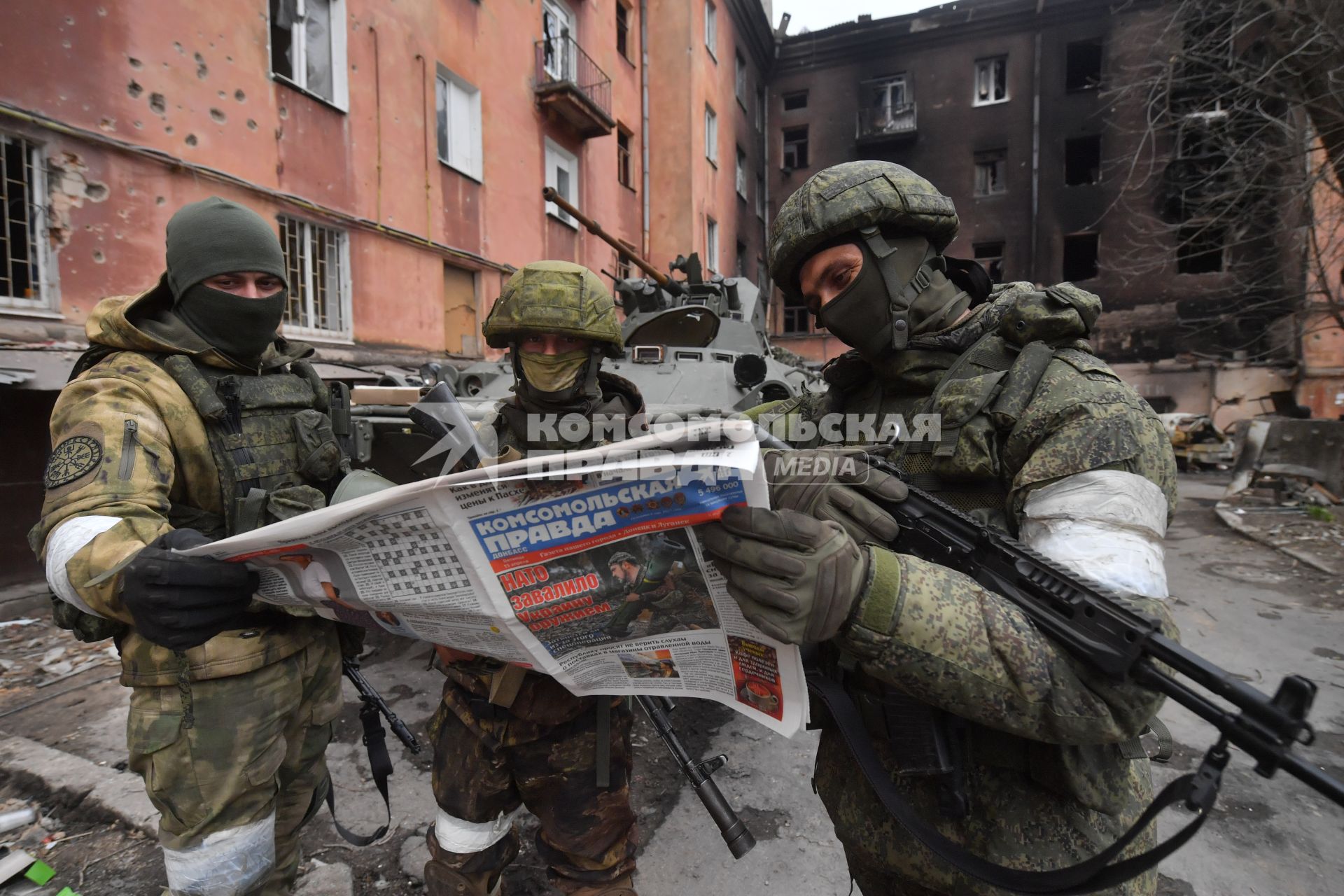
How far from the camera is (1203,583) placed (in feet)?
17.9

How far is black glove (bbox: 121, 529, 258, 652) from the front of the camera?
3.54 ft

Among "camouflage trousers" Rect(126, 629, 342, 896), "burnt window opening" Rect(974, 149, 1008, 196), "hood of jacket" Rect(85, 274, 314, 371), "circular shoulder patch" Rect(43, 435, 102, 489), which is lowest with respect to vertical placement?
"camouflage trousers" Rect(126, 629, 342, 896)

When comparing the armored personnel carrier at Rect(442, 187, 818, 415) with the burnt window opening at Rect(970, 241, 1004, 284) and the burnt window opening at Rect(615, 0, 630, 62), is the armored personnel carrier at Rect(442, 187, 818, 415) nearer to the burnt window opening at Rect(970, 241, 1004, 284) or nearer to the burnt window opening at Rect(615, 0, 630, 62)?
the burnt window opening at Rect(615, 0, 630, 62)

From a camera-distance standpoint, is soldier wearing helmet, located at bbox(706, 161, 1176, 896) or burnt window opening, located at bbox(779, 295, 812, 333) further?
burnt window opening, located at bbox(779, 295, 812, 333)

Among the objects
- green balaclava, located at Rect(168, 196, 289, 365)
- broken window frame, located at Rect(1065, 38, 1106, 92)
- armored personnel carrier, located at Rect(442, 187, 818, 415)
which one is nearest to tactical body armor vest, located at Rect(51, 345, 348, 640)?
green balaclava, located at Rect(168, 196, 289, 365)

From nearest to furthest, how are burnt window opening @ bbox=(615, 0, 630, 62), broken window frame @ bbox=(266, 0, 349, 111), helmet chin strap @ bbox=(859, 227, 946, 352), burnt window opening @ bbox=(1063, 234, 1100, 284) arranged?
helmet chin strap @ bbox=(859, 227, 946, 352) < broken window frame @ bbox=(266, 0, 349, 111) < burnt window opening @ bbox=(615, 0, 630, 62) < burnt window opening @ bbox=(1063, 234, 1100, 284)

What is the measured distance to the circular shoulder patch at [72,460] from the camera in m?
1.27

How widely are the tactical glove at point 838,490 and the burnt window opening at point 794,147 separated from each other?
24.5 metres

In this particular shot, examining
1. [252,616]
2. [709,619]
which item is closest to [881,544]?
[709,619]

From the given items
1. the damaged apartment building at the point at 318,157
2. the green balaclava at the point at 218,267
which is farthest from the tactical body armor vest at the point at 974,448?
the damaged apartment building at the point at 318,157

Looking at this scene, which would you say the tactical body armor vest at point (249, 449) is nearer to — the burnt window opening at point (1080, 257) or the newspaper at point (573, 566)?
the newspaper at point (573, 566)

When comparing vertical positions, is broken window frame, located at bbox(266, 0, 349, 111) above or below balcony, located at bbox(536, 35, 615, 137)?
below

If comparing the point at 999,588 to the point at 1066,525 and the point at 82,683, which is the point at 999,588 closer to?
the point at 1066,525

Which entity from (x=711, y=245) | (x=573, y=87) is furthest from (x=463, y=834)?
(x=711, y=245)
